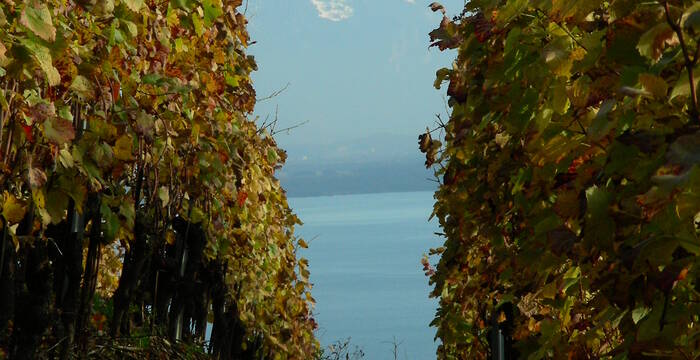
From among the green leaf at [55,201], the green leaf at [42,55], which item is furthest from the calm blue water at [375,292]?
the green leaf at [42,55]

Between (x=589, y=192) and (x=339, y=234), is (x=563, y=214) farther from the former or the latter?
(x=339, y=234)

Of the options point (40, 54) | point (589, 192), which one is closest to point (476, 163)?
point (40, 54)

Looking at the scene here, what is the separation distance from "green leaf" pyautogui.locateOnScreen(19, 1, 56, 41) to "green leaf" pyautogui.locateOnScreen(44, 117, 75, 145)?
48cm

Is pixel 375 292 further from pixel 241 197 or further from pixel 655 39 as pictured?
pixel 655 39

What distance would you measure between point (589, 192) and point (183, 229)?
288 inches

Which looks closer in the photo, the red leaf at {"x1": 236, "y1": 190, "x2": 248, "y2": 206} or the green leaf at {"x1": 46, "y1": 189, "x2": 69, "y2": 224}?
the green leaf at {"x1": 46, "y1": 189, "x2": 69, "y2": 224}

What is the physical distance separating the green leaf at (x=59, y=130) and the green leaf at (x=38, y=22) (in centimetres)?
48

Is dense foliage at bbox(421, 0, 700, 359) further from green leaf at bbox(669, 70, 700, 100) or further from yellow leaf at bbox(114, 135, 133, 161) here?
yellow leaf at bbox(114, 135, 133, 161)

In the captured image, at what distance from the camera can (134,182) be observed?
23.4 feet

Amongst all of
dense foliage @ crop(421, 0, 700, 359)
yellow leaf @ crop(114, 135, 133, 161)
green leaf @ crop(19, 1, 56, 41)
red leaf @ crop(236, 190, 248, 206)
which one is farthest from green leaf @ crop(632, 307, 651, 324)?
red leaf @ crop(236, 190, 248, 206)

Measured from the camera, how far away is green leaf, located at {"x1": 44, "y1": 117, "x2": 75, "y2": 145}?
3.54 metres

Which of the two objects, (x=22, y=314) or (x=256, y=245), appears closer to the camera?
(x=22, y=314)

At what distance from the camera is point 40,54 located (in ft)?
11.0

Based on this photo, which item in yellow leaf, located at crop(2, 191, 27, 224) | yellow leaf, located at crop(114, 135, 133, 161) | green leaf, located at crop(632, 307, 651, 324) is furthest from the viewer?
yellow leaf, located at crop(114, 135, 133, 161)
